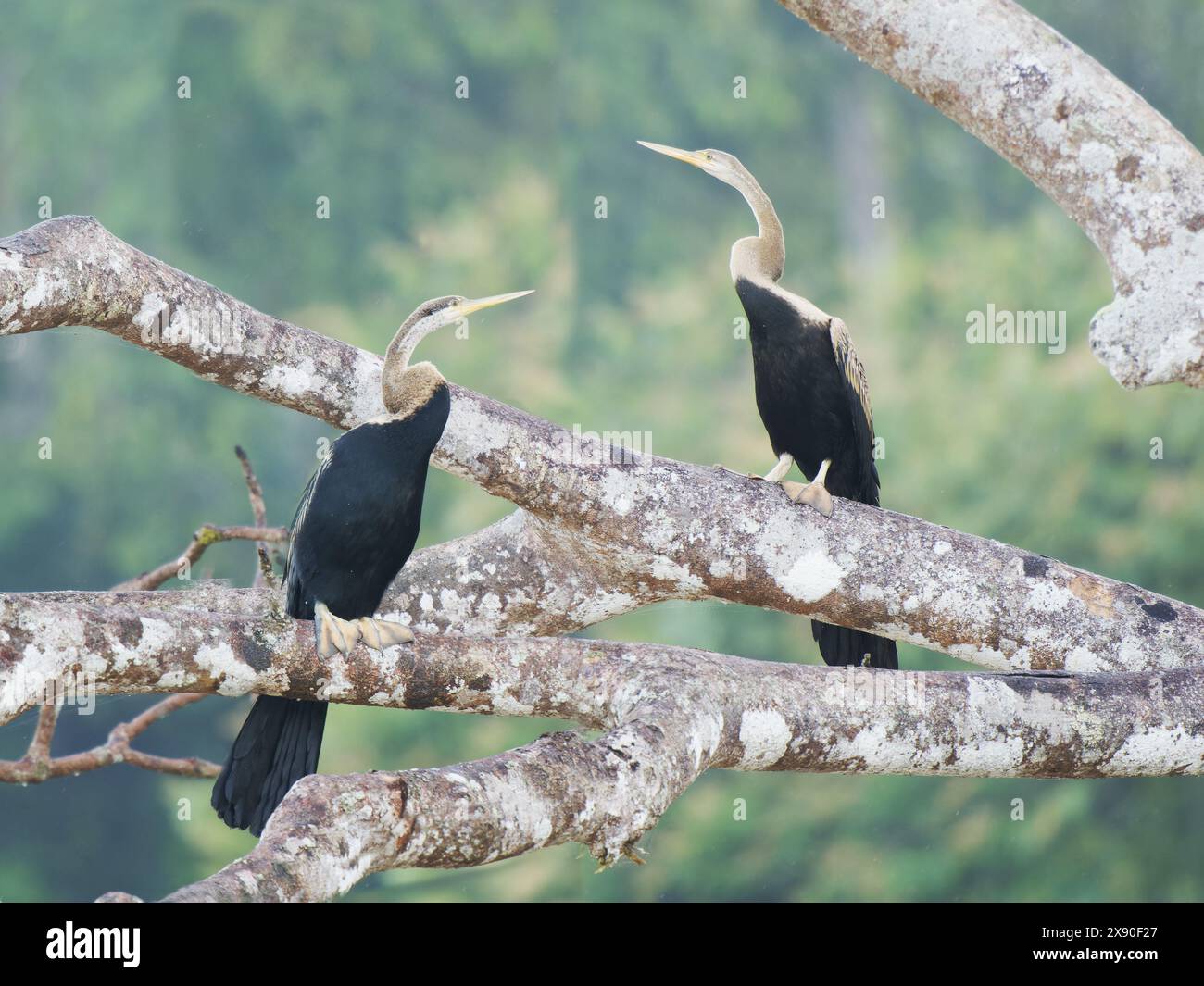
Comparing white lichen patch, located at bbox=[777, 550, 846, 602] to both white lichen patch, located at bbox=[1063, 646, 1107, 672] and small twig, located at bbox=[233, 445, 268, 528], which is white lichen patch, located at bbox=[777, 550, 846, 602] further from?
small twig, located at bbox=[233, 445, 268, 528]

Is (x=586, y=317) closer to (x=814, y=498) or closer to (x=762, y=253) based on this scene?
(x=762, y=253)

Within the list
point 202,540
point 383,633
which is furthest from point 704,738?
point 202,540

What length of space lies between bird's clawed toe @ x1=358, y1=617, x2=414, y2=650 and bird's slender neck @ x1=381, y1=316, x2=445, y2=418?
0.48m

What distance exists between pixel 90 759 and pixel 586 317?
8902mm

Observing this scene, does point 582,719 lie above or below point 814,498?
below

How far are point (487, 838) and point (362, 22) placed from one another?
11.0 metres

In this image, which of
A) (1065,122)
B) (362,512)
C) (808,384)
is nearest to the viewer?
(1065,122)

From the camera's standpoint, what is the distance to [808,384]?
3.54 metres

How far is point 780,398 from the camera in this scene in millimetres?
3580

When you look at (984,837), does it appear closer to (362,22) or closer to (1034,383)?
(1034,383)

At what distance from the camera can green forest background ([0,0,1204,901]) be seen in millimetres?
9445

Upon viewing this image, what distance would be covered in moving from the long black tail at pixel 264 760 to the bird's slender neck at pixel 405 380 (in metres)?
0.63

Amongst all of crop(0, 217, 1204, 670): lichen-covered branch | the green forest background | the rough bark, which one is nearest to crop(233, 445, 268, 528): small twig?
crop(0, 217, 1204, 670): lichen-covered branch

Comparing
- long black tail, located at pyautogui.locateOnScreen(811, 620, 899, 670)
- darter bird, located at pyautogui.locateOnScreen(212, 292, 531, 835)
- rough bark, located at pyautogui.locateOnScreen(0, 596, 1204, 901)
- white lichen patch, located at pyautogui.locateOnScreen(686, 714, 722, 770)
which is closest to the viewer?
rough bark, located at pyautogui.locateOnScreen(0, 596, 1204, 901)
